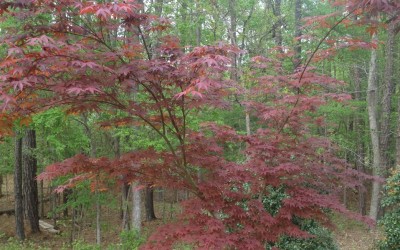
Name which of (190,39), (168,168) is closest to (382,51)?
(190,39)

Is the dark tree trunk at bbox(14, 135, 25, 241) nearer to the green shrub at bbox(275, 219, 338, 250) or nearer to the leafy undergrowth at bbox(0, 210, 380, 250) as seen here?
the leafy undergrowth at bbox(0, 210, 380, 250)

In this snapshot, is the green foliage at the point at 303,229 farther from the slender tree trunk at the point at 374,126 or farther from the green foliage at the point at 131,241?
the slender tree trunk at the point at 374,126

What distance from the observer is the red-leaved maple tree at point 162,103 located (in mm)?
3152

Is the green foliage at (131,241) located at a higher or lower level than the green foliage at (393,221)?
lower

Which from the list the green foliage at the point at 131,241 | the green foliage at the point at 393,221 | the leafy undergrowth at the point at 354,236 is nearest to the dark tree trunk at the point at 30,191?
the green foliage at the point at 131,241

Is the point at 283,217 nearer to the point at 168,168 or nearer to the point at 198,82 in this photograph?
the point at 168,168

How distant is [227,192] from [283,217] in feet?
Answer: 2.55

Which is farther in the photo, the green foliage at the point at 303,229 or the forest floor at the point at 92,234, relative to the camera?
the forest floor at the point at 92,234

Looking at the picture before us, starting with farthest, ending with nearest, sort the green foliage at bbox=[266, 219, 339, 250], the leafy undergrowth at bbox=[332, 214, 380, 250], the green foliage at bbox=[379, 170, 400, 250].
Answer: the leafy undergrowth at bbox=[332, 214, 380, 250] → the green foliage at bbox=[379, 170, 400, 250] → the green foliage at bbox=[266, 219, 339, 250]

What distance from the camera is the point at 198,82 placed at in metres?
3.01

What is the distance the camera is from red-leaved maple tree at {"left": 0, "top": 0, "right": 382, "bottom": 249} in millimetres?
3152

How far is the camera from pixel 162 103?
371 cm

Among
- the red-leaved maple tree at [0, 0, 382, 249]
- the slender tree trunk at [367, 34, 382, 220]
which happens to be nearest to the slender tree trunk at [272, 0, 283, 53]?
the slender tree trunk at [367, 34, 382, 220]

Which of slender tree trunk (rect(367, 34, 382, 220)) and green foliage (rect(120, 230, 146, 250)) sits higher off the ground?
slender tree trunk (rect(367, 34, 382, 220))
